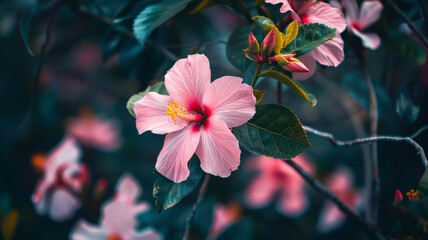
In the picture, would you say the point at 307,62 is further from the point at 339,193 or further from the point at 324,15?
the point at 339,193

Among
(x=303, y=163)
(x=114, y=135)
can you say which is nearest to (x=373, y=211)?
(x=303, y=163)

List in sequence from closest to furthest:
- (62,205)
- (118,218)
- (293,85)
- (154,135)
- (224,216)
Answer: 1. (293,85)
2. (118,218)
3. (62,205)
4. (224,216)
5. (154,135)

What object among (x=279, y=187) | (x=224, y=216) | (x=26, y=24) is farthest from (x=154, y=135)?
(x=26, y=24)

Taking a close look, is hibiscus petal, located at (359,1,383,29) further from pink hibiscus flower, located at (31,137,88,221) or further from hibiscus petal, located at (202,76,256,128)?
pink hibiscus flower, located at (31,137,88,221)

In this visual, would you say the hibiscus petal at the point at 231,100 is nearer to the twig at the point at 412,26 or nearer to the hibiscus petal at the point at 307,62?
the hibiscus petal at the point at 307,62

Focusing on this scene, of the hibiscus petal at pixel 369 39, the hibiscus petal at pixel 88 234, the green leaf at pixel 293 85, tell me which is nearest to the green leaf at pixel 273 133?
the green leaf at pixel 293 85
